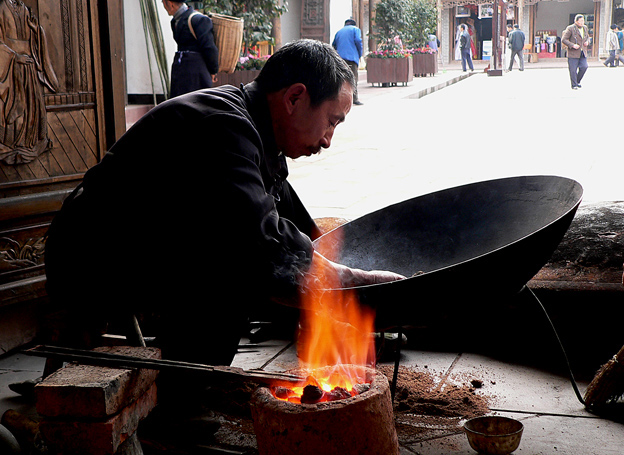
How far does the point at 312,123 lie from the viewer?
2.03 meters

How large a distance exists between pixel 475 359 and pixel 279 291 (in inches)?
61.0

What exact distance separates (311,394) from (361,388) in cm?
16

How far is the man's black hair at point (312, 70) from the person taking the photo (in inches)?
77.6

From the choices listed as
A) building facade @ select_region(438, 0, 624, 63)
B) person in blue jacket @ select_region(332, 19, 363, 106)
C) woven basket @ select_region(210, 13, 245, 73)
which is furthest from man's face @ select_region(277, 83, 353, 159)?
building facade @ select_region(438, 0, 624, 63)

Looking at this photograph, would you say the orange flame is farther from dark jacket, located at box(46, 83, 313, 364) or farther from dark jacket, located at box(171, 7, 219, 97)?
dark jacket, located at box(171, 7, 219, 97)

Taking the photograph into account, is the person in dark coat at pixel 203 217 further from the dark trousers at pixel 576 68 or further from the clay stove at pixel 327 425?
the dark trousers at pixel 576 68

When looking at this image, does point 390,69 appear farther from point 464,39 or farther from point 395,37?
point 464,39

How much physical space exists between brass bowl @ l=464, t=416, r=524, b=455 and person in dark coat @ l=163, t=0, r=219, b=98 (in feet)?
14.8

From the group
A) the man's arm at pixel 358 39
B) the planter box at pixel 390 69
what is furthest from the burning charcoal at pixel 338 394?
the planter box at pixel 390 69

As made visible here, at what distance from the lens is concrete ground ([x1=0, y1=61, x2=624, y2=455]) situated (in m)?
2.46

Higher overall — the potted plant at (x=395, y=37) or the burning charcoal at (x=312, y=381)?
the potted plant at (x=395, y=37)

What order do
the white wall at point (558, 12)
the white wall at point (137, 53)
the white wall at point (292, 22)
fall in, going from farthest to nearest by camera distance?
the white wall at point (558, 12) < the white wall at point (292, 22) < the white wall at point (137, 53)

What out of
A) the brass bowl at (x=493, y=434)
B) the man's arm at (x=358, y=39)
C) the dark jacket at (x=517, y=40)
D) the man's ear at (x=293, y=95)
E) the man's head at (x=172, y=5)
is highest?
the dark jacket at (x=517, y=40)

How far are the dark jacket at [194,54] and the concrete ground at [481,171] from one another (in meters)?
1.40
